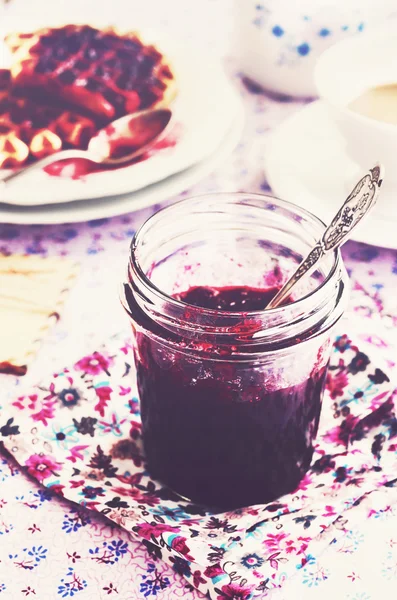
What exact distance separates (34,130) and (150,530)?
748mm

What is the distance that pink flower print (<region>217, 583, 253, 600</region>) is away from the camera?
595mm

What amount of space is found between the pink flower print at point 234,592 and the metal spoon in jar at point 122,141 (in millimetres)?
701

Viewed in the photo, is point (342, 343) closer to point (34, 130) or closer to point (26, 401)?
point (26, 401)

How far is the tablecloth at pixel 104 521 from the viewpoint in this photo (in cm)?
64

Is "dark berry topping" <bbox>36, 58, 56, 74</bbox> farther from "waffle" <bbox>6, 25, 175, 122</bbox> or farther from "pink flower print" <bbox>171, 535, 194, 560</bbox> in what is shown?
"pink flower print" <bbox>171, 535, 194, 560</bbox>

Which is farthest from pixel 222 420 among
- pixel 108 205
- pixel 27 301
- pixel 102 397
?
pixel 108 205

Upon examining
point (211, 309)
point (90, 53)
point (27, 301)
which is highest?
point (211, 309)

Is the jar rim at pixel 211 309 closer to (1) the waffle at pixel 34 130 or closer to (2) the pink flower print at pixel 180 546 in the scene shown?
(2) the pink flower print at pixel 180 546

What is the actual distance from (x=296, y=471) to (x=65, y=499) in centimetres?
23

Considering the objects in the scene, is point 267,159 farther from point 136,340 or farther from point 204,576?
point 204,576

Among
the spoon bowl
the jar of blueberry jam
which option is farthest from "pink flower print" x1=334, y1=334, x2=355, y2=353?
the spoon bowl

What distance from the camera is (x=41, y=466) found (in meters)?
0.73

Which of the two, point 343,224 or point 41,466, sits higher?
point 343,224

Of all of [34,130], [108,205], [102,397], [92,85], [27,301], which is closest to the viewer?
[102,397]
